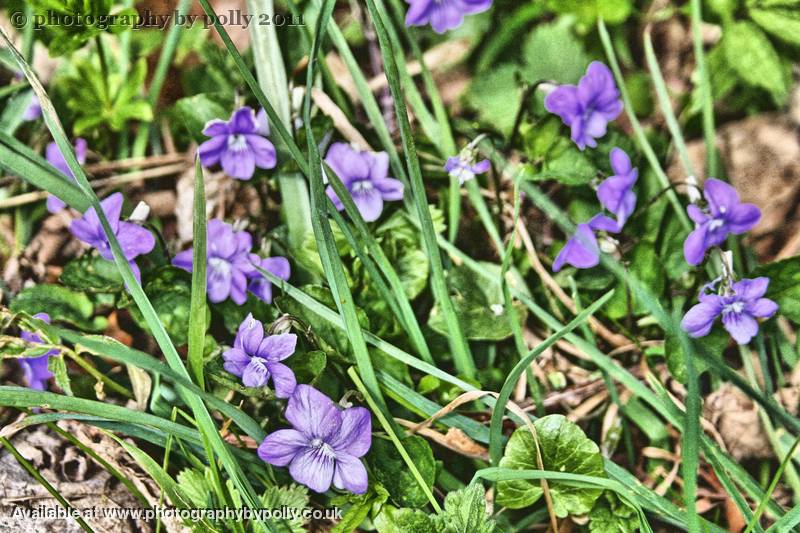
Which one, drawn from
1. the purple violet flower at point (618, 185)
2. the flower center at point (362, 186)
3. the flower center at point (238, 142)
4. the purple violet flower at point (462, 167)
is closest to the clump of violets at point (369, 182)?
the flower center at point (362, 186)

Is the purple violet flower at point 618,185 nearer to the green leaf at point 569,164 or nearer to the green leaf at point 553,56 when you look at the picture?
the green leaf at point 569,164

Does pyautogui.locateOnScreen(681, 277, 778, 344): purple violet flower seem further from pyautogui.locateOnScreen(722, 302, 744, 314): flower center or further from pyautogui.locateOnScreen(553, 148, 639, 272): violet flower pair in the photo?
pyautogui.locateOnScreen(553, 148, 639, 272): violet flower pair

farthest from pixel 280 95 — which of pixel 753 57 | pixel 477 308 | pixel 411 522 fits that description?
pixel 753 57

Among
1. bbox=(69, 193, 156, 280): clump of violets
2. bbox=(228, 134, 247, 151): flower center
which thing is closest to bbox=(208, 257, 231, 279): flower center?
bbox=(69, 193, 156, 280): clump of violets

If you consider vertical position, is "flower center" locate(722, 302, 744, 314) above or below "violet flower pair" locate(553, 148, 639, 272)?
below

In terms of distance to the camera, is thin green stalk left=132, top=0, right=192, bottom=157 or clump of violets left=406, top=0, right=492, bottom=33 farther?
thin green stalk left=132, top=0, right=192, bottom=157

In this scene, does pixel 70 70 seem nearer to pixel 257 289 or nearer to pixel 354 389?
pixel 257 289
